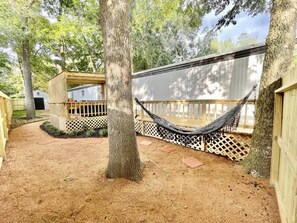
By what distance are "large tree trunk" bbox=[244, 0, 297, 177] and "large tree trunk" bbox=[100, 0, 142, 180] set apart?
2.02 m

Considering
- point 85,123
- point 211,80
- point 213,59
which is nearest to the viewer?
point 213,59

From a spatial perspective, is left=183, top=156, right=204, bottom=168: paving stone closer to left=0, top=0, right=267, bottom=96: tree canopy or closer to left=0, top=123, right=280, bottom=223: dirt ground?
left=0, top=123, right=280, bottom=223: dirt ground

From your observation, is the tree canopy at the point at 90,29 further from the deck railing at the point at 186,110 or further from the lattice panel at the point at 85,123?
the lattice panel at the point at 85,123

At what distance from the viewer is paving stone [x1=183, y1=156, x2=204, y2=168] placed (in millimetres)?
3216

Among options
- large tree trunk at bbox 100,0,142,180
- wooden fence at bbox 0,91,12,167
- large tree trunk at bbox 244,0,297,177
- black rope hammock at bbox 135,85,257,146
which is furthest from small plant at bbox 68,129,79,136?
large tree trunk at bbox 244,0,297,177

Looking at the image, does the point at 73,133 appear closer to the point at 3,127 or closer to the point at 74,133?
the point at 74,133

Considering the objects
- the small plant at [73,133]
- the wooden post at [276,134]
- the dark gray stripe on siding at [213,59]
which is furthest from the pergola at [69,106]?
the wooden post at [276,134]

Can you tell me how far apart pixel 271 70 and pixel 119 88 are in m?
2.36

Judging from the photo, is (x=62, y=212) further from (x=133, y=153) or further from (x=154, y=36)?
(x=154, y=36)

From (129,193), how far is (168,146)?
90.3 inches

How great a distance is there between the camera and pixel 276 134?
226 cm

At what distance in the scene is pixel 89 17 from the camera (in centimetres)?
1080

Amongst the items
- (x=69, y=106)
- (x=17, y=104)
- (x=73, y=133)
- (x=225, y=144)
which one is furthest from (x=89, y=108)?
(x=17, y=104)

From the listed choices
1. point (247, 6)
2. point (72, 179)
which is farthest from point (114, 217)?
point (247, 6)
